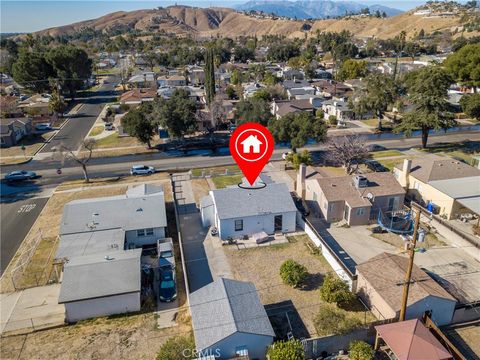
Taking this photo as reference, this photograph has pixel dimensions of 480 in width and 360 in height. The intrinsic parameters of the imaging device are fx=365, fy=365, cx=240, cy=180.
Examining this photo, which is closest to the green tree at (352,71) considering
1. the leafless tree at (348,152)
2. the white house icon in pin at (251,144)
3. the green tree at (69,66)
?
the leafless tree at (348,152)

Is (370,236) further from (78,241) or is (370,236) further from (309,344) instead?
(78,241)

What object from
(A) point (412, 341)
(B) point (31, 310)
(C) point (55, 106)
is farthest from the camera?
(C) point (55, 106)

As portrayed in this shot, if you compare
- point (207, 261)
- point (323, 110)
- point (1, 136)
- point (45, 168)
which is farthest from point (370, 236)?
point (1, 136)

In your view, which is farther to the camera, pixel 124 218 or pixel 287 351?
pixel 124 218

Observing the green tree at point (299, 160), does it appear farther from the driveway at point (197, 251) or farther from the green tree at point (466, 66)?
the green tree at point (466, 66)

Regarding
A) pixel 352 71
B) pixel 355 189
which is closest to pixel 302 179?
pixel 355 189

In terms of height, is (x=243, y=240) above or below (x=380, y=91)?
below

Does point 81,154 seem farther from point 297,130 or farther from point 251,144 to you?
point 251,144
